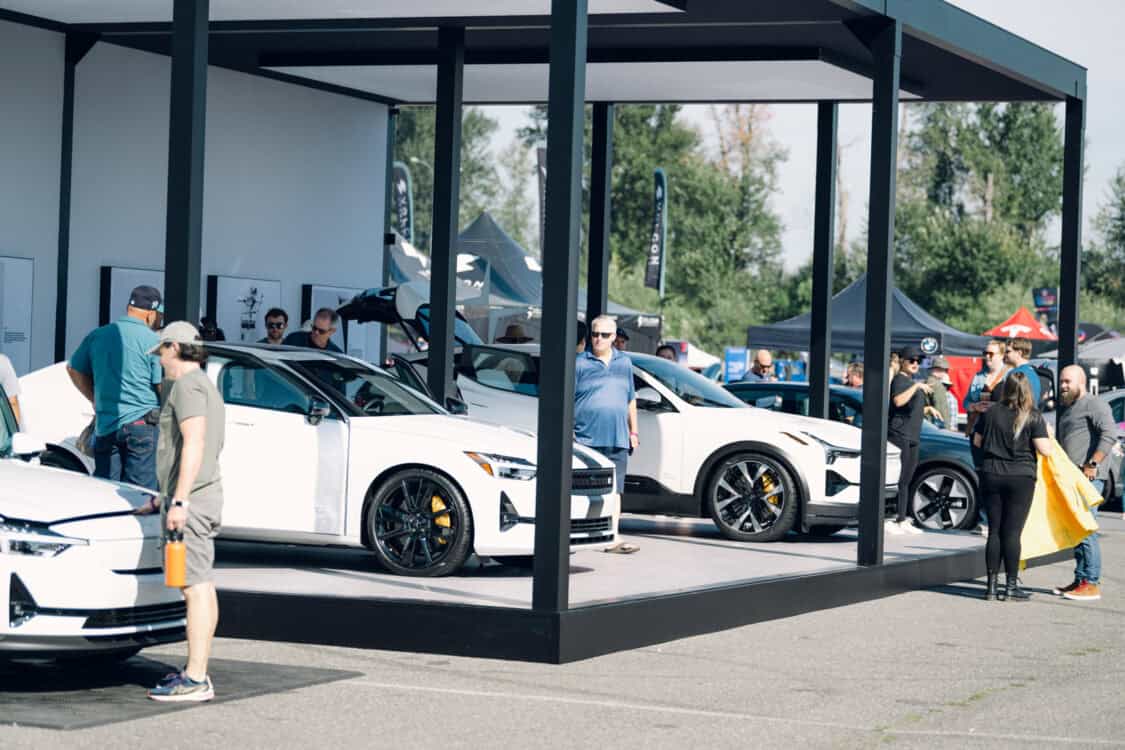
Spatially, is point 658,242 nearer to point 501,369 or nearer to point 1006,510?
point 501,369

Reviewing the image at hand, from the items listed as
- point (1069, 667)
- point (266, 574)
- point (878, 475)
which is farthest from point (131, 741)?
point (878, 475)

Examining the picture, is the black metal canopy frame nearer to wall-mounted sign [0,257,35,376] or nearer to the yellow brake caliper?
wall-mounted sign [0,257,35,376]

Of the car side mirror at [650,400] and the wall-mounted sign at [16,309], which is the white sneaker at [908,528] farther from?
the wall-mounted sign at [16,309]

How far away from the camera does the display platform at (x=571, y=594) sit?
966 cm

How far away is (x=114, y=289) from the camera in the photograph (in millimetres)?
16547

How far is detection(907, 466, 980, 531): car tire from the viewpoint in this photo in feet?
58.0

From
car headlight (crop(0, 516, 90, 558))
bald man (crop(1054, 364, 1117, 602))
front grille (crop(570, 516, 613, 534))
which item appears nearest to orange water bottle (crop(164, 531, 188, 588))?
car headlight (crop(0, 516, 90, 558))

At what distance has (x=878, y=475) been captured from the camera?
12984 mm

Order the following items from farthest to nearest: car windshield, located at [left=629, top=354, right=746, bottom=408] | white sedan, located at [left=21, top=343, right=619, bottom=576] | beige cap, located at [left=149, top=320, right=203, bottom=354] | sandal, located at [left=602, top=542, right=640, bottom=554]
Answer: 1. car windshield, located at [left=629, top=354, right=746, bottom=408]
2. sandal, located at [left=602, top=542, right=640, bottom=554]
3. white sedan, located at [left=21, top=343, right=619, bottom=576]
4. beige cap, located at [left=149, top=320, right=203, bottom=354]

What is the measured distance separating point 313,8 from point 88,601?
735 centimetres

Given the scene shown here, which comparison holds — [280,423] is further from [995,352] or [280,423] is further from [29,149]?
[995,352]

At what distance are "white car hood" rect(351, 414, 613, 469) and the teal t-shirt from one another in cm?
172

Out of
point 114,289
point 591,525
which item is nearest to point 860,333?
point 114,289

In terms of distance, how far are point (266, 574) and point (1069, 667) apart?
5.07 m
